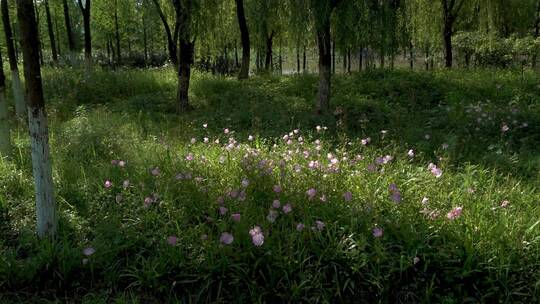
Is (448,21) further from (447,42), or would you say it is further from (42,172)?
(42,172)

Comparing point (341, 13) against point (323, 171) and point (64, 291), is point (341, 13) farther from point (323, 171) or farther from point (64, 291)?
point (64, 291)

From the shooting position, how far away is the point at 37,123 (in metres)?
3.17

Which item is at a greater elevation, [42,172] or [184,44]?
[184,44]

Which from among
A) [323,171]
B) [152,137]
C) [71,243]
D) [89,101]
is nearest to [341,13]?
[152,137]

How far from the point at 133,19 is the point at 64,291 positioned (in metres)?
29.0

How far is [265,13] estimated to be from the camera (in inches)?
451

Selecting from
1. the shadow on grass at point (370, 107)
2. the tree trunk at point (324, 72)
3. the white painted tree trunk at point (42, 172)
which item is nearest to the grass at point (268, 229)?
the white painted tree trunk at point (42, 172)

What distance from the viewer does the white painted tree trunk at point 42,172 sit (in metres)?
3.18

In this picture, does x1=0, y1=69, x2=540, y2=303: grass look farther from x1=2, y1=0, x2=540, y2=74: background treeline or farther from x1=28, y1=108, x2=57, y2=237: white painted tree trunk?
x1=2, y1=0, x2=540, y2=74: background treeline

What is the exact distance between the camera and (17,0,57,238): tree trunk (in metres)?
3.07

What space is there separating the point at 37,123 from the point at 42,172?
399 millimetres

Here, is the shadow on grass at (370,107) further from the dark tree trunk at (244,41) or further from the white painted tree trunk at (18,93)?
the dark tree trunk at (244,41)

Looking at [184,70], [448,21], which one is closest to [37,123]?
[184,70]

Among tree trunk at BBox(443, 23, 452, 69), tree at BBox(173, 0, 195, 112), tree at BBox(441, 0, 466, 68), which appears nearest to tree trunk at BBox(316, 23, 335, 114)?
tree at BBox(173, 0, 195, 112)
